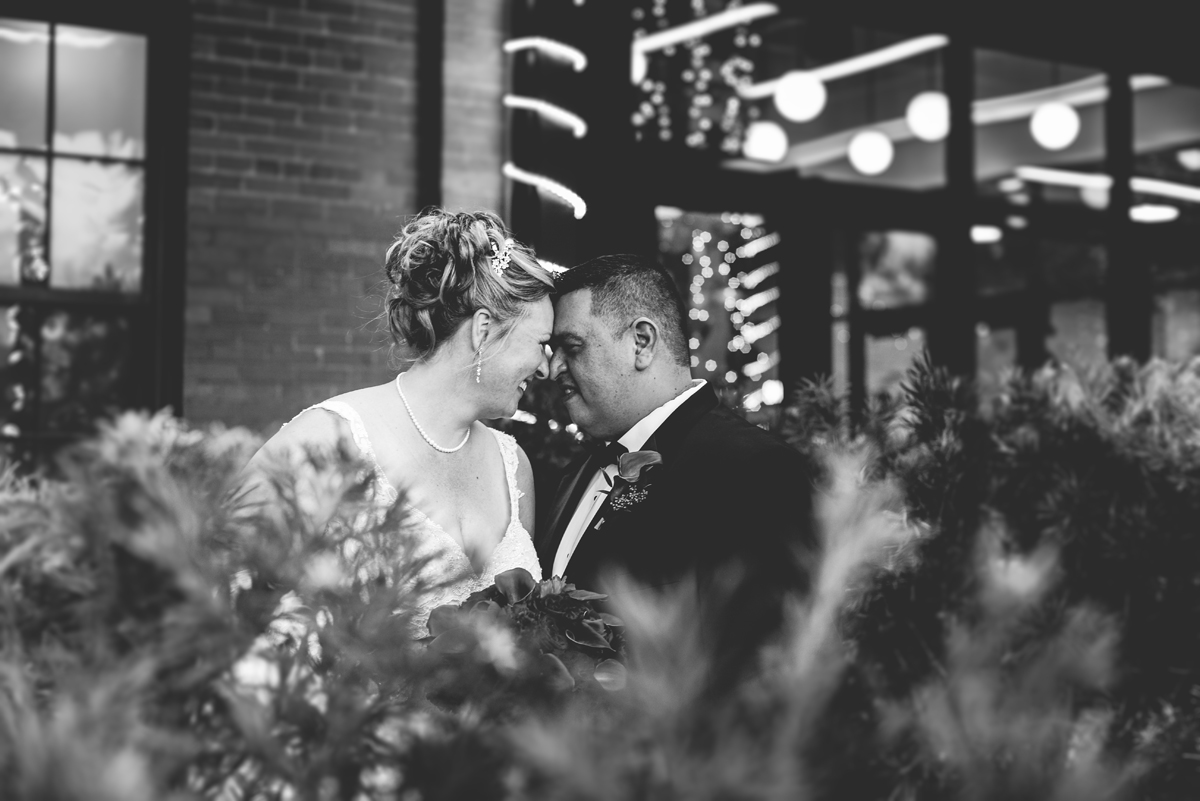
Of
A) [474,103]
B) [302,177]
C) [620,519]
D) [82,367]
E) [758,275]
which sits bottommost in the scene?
[620,519]

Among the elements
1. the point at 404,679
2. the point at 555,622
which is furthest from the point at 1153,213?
the point at 404,679

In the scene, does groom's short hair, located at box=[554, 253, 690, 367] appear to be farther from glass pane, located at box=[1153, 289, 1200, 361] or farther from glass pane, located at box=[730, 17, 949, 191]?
glass pane, located at box=[1153, 289, 1200, 361]

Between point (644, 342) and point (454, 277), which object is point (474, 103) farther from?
point (644, 342)

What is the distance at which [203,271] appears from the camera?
6.03m

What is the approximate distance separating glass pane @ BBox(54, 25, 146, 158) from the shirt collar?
164 inches

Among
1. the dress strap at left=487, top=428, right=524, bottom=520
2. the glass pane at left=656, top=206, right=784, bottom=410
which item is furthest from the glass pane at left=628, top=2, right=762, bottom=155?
the dress strap at left=487, top=428, right=524, bottom=520

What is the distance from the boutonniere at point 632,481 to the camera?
252cm

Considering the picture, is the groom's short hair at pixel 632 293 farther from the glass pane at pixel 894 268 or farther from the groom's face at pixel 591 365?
the glass pane at pixel 894 268

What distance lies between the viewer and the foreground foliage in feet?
2.62

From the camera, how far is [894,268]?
9.52 metres

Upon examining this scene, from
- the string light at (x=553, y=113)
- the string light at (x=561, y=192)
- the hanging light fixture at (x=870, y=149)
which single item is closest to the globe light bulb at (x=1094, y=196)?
the hanging light fixture at (x=870, y=149)

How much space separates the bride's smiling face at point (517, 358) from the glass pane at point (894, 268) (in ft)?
22.0

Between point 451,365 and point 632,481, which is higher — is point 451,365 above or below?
above

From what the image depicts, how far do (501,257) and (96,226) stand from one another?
385cm
